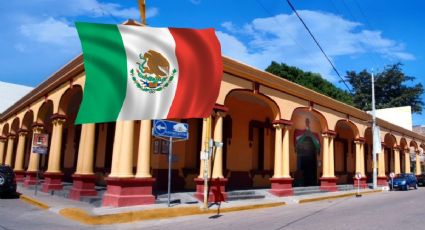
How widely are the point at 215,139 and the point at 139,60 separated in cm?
978

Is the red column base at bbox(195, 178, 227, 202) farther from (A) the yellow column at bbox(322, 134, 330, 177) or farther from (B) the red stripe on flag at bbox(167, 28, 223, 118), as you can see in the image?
(A) the yellow column at bbox(322, 134, 330, 177)

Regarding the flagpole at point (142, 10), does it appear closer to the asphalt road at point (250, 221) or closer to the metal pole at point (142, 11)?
the metal pole at point (142, 11)

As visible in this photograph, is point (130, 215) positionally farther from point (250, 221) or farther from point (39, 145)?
point (39, 145)

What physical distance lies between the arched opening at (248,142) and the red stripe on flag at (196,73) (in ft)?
40.5

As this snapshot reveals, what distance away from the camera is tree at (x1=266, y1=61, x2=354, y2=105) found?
51.5m

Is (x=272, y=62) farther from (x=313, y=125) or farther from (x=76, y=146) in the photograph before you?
(x=76, y=146)

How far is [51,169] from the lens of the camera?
66.4 ft

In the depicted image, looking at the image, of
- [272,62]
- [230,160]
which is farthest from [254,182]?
[272,62]

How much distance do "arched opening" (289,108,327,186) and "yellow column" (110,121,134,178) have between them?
14227 millimetres

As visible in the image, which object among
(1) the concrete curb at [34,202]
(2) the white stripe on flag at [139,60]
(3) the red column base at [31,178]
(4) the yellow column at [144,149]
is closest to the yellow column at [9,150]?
(3) the red column base at [31,178]

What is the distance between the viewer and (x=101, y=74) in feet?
24.2

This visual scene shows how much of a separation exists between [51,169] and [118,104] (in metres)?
14.6

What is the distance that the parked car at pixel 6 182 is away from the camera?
1783 centimetres

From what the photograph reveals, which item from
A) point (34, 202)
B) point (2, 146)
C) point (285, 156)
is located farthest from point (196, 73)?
point (2, 146)
